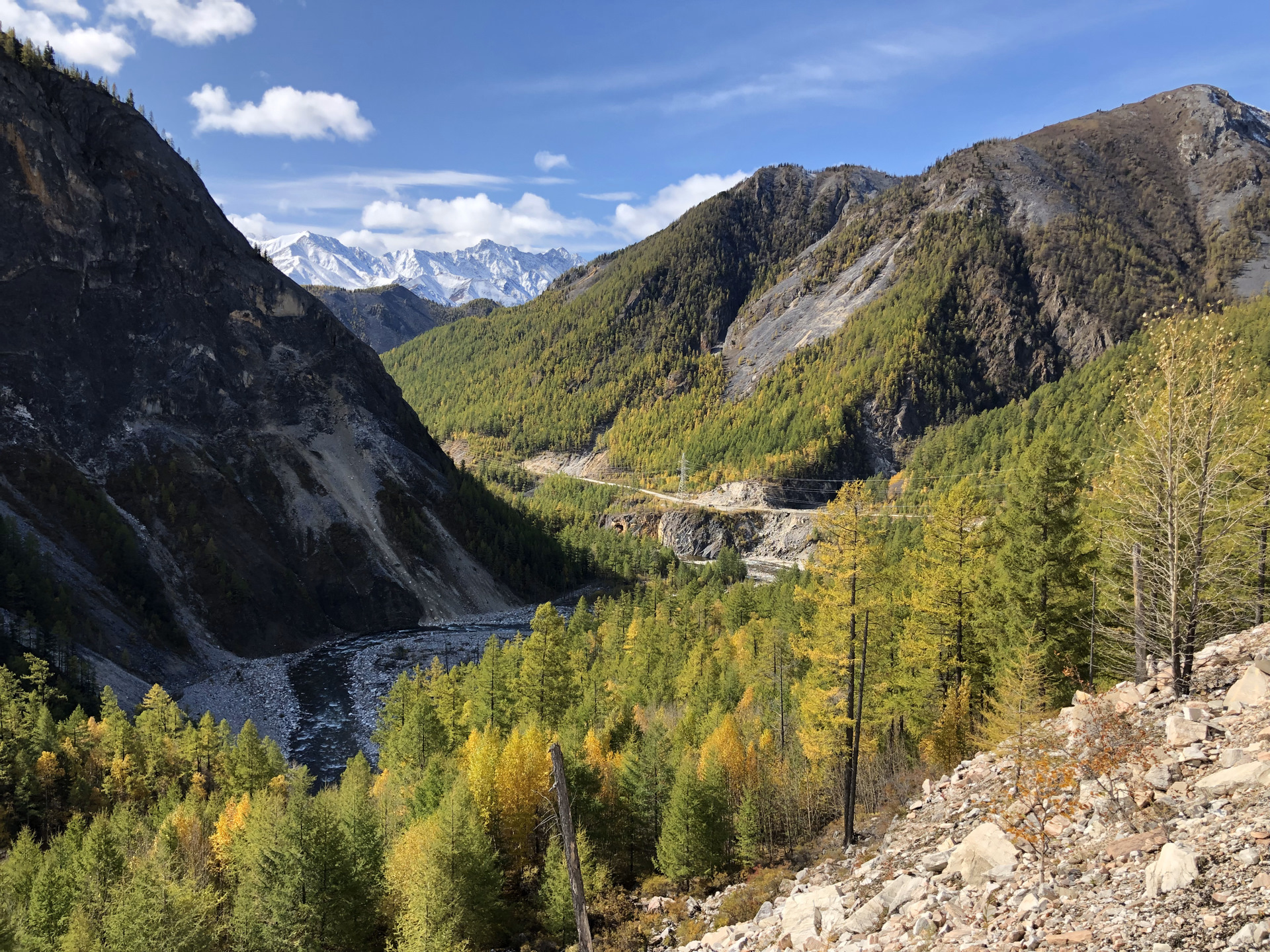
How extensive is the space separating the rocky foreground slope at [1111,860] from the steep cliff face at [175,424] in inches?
3035

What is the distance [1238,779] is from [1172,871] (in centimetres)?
283

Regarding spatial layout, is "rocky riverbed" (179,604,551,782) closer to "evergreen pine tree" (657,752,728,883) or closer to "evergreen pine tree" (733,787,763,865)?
"evergreen pine tree" (657,752,728,883)

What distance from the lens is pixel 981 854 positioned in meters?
12.6

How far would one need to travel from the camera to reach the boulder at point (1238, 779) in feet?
35.1

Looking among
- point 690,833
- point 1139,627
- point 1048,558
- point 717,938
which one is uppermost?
point 1048,558

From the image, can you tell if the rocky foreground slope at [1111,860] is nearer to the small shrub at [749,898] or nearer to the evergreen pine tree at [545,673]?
the small shrub at [749,898]

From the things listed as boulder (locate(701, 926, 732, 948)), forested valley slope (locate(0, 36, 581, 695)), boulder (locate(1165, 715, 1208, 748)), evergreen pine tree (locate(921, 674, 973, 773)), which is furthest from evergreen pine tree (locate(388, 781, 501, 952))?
forested valley slope (locate(0, 36, 581, 695))

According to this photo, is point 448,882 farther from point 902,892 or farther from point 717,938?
point 902,892

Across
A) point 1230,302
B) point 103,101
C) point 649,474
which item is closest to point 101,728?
point 103,101

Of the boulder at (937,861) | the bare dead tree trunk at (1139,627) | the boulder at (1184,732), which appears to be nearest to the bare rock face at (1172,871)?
the boulder at (1184,732)

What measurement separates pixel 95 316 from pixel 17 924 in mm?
89120

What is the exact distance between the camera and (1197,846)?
9.75 m

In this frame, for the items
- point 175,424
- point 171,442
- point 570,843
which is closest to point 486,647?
point 570,843

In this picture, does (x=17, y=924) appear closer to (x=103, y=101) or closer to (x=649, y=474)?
(x=103, y=101)
